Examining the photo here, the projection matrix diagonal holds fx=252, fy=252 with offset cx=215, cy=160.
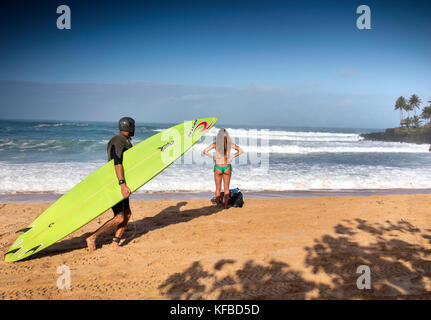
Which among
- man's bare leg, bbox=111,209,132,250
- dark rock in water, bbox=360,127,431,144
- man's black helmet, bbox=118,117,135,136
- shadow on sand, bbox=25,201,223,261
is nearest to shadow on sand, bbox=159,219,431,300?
man's bare leg, bbox=111,209,132,250

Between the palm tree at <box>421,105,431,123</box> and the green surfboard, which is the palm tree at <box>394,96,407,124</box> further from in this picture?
the green surfboard

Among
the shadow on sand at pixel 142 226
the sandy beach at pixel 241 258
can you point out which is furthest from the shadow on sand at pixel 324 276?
the shadow on sand at pixel 142 226

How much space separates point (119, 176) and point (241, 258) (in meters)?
1.96

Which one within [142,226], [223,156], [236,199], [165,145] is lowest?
[142,226]

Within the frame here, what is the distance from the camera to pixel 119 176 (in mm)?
3393

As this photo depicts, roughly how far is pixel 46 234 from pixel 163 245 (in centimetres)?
164

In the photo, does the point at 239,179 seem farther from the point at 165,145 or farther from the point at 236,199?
the point at 165,145

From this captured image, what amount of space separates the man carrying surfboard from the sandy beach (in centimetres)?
23

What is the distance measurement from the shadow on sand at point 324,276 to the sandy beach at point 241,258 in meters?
0.01

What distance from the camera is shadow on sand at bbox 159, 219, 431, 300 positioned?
8.39 ft

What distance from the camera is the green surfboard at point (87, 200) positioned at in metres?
3.51

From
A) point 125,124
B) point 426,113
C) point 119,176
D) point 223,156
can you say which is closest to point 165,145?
point 125,124
